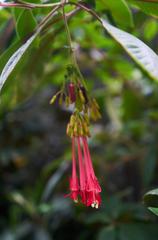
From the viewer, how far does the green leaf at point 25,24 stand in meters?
0.75

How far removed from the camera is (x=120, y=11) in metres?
0.80

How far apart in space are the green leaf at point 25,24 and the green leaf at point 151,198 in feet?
1.18

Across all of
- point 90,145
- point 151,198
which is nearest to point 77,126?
point 151,198

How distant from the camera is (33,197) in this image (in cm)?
156

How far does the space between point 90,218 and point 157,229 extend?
0.68 feet

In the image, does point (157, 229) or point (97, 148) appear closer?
point (157, 229)

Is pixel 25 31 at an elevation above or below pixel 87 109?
above

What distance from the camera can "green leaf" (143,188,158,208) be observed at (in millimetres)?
Result: 635

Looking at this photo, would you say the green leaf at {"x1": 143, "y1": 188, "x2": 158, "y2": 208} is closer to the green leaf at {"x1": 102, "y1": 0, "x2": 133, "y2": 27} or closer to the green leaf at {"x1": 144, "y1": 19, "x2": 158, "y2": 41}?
the green leaf at {"x1": 102, "y1": 0, "x2": 133, "y2": 27}

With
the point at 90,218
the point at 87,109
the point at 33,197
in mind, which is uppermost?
the point at 87,109

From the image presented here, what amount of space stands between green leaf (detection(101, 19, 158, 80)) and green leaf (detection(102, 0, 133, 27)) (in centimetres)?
15

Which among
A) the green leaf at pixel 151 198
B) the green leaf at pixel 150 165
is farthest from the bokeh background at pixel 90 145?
the green leaf at pixel 151 198

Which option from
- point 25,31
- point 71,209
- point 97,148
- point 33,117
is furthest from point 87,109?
point 33,117

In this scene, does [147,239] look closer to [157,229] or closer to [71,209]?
[157,229]
